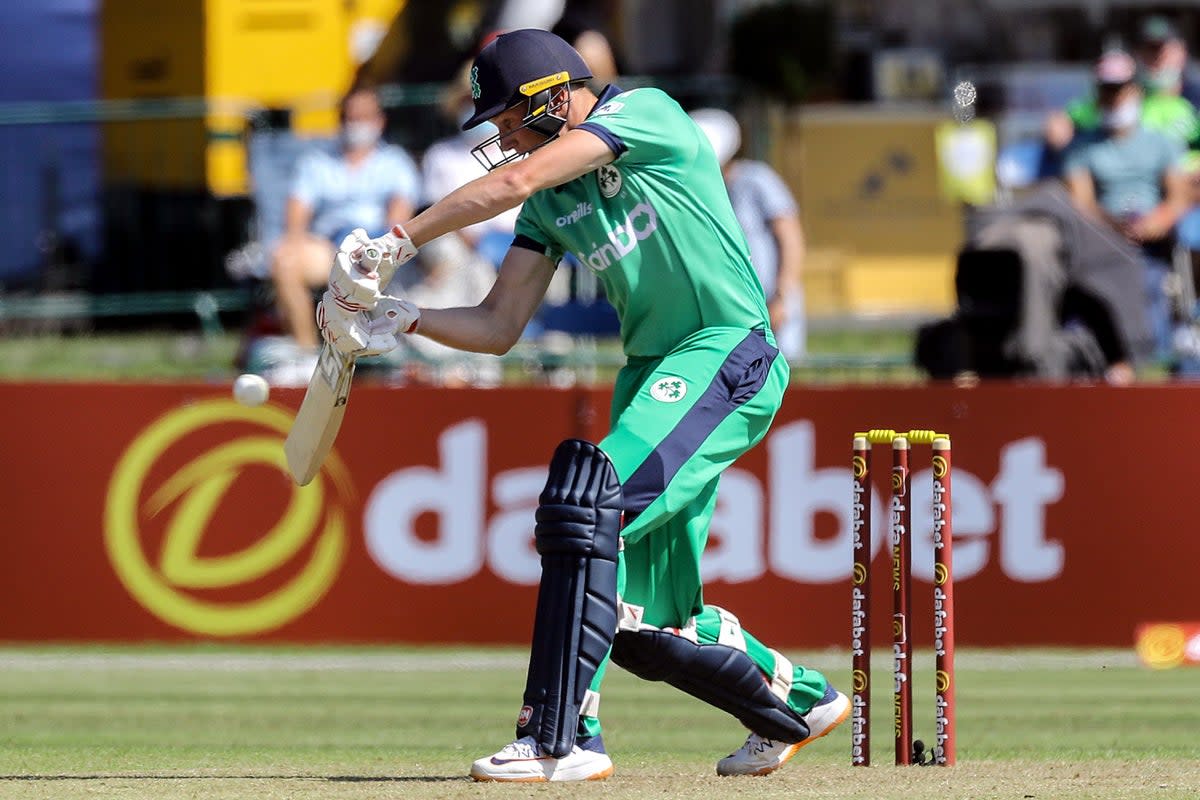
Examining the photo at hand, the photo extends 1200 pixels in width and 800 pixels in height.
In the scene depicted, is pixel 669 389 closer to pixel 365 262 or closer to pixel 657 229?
Result: pixel 657 229

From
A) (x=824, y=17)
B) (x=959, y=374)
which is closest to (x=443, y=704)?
(x=959, y=374)

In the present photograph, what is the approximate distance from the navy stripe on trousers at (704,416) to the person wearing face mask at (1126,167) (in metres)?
7.44

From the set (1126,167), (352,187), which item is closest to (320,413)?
(352,187)

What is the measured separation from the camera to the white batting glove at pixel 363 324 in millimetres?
5484

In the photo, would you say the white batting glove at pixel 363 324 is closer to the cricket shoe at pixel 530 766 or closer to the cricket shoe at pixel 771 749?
the cricket shoe at pixel 530 766

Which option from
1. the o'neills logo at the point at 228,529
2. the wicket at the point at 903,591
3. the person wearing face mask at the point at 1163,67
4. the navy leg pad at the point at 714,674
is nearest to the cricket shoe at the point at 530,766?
the navy leg pad at the point at 714,674

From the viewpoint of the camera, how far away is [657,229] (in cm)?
568

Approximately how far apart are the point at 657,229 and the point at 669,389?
1.43ft

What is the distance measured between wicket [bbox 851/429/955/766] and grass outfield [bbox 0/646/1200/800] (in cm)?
16

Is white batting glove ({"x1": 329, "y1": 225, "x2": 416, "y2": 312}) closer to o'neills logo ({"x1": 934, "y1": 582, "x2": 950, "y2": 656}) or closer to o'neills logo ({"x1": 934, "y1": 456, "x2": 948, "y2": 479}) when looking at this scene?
o'neills logo ({"x1": 934, "y1": 456, "x2": 948, "y2": 479})

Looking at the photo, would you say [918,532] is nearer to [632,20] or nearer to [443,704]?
[443,704]

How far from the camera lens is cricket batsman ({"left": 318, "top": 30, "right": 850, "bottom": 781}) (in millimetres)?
5438

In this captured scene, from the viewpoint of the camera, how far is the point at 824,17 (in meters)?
18.0

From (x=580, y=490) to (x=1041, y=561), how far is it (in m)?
5.29
